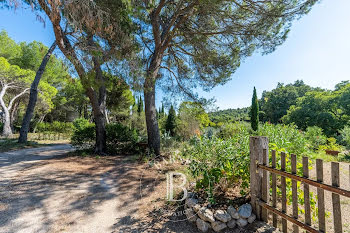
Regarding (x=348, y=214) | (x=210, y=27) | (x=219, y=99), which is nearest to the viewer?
(x=348, y=214)

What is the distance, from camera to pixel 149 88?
4699 mm

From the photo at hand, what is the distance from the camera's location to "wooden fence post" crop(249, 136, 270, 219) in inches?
77.2

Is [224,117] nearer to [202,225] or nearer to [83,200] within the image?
[202,225]

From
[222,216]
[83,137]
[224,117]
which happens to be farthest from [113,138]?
[224,117]

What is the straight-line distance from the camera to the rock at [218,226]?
6.21 ft

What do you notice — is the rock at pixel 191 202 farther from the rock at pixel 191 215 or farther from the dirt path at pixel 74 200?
the dirt path at pixel 74 200

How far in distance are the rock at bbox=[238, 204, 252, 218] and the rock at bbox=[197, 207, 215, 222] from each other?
14.6 inches

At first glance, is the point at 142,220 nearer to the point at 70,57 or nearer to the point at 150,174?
the point at 150,174

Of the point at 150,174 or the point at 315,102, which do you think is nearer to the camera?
the point at 150,174

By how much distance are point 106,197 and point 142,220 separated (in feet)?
3.23

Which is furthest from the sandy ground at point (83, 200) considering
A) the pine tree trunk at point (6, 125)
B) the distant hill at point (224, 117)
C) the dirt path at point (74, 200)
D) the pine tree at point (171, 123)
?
the pine tree trunk at point (6, 125)

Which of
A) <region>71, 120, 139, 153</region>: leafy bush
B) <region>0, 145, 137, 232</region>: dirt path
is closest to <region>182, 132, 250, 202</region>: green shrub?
<region>0, 145, 137, 232</region>: dirt path

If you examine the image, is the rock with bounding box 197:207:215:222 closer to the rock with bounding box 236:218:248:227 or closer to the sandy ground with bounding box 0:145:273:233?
the sandy ground with bounding box 0:145:273:233

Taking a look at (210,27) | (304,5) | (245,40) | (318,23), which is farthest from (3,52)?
(318,23)
